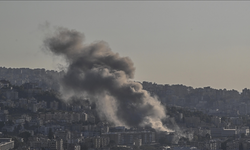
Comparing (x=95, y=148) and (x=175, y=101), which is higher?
(x=175, y=101)

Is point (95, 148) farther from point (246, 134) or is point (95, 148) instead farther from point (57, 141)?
point (246, 134)

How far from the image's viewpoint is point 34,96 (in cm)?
9425

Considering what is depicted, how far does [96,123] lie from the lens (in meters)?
75.9

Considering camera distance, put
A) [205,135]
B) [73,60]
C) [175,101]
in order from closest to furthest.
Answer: [205,135], [73,60], [175,101]

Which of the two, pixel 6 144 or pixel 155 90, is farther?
pixel 155 90

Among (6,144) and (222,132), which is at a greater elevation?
(222,132)

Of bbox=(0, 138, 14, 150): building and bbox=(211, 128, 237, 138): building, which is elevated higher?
bbox=(211, 128, 237, 138): building

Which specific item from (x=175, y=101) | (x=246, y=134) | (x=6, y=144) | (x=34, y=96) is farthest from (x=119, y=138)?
(x=175, y=101)

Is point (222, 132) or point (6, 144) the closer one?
point (6, 144)

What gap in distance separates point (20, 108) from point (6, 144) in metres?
30.6

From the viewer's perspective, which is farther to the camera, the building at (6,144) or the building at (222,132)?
the building at (222,132)

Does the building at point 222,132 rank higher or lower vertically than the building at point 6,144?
higher

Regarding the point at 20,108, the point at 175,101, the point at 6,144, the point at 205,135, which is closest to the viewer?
the point at 6,144

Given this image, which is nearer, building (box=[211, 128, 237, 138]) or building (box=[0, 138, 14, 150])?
building (box=[0, 138, 14, 150])
